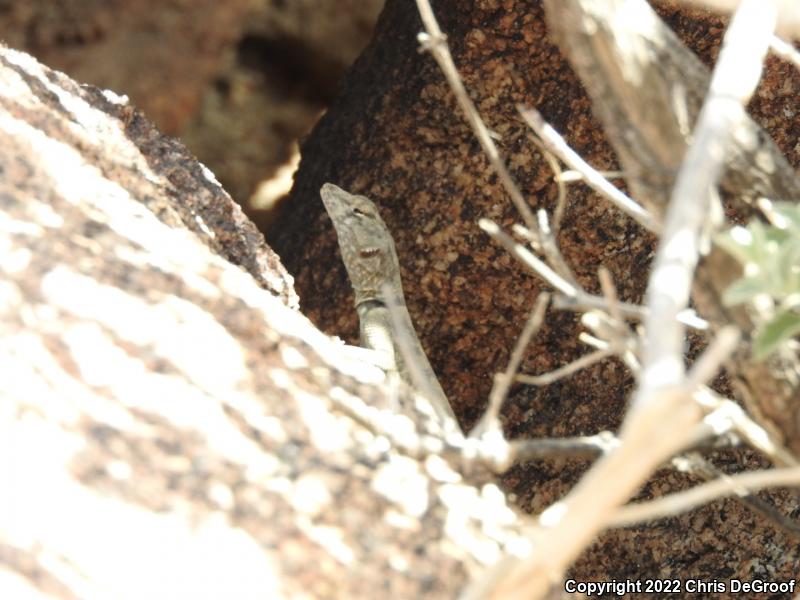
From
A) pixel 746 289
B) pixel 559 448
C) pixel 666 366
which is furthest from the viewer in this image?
pixel 559 448

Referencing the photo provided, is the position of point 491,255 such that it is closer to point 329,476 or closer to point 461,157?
point 461,157

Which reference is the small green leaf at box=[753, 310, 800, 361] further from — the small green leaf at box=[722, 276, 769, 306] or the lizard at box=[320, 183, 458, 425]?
the lizard at box=[320, 183, 458, 425]

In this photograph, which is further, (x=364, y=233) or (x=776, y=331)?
(x=364, y=233)

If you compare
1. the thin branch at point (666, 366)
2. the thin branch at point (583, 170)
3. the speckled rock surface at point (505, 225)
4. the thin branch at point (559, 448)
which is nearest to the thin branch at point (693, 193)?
the thin branch at point (666, 366)

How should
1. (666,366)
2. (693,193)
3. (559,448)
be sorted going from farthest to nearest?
A: 1. (559,448)
2. (693,193)
3. (666,366)

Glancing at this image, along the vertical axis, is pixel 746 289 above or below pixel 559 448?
above

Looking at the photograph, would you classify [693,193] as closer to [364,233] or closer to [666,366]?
[666,366]

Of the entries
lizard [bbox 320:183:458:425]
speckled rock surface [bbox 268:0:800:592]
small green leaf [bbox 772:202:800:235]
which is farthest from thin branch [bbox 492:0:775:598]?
lizard [bbox 320:183:458:425]

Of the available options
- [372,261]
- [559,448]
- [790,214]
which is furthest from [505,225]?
[790,214]
